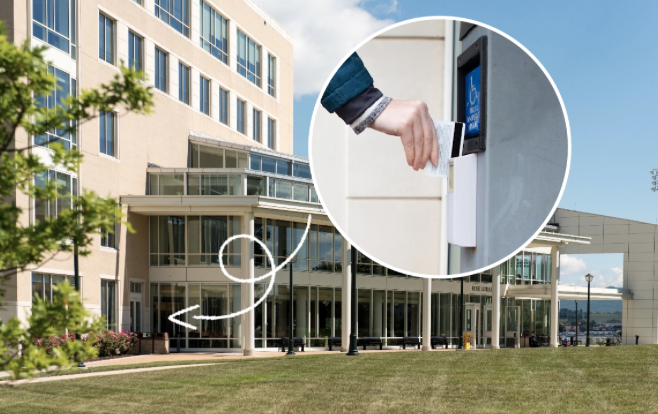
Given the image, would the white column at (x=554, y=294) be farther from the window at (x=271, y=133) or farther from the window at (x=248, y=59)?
the window at (x=248, y=59)

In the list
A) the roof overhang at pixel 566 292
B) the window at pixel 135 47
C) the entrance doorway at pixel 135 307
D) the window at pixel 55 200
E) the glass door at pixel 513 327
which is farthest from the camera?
the glass door at pixel 513 327

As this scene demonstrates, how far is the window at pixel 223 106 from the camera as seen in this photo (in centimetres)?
4162

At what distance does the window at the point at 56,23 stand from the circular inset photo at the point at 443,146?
25.7m

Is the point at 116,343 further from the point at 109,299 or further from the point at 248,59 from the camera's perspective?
the point at 248,59

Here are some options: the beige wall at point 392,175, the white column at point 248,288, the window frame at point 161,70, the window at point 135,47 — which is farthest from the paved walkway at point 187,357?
the beige wall at point 392,175

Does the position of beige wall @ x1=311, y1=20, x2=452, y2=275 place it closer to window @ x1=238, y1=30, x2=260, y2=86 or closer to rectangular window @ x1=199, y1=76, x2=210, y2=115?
rectangular window @ x1=199, y1=76, x2=210, y2=115

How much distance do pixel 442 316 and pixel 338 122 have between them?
40984mm

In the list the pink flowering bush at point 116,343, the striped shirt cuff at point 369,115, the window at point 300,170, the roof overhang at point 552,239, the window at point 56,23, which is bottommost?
the pink flowering bush at point 116,343

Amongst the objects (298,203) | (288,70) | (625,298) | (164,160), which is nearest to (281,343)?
(298,203)

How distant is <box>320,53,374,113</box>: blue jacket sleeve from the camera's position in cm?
343

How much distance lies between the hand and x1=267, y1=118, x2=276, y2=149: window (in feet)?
150

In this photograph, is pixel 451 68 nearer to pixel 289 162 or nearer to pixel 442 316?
pixel 289 162

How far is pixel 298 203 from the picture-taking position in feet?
109

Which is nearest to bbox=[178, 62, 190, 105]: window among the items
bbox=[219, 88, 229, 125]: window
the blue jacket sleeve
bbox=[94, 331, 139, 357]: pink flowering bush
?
bbox=[219, 88, 229, 125]: window
